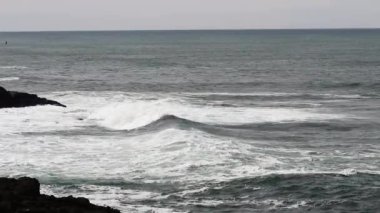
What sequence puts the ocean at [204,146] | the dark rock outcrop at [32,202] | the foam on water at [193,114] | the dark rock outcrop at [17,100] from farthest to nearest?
1. the dark rock outcrop at [17,100]
2. the foam on water at [193,114]
3. the ocean at [204,146]
4. the dark rock outcrop at [32,202]

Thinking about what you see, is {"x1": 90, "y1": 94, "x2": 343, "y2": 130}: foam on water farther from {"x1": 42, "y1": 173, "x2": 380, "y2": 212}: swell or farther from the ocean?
{"x1": 42, "y1": 173, "x2": 380, "y2": 212}: swell

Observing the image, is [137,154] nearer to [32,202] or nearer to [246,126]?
[246,126]

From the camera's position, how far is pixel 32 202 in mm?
21875

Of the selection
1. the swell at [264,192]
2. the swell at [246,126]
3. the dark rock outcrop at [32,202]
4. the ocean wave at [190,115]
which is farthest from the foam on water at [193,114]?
the dark rock outcrop at [32,202]

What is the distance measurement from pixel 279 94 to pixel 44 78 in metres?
32.1

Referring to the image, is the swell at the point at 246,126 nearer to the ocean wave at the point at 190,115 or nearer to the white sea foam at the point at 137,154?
the ocean wave at the point at 190,115

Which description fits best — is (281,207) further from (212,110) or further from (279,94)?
(279,94)

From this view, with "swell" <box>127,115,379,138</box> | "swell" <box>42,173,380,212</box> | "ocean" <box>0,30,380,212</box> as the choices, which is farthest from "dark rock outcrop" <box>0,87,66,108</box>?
"swell" <box>42,173,380,212</box>

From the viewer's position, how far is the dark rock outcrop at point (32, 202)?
20981mm

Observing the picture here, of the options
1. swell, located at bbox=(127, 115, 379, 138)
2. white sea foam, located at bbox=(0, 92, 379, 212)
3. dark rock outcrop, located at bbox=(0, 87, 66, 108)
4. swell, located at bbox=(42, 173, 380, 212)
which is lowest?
swell, located at bbox=(42, 173, 380, 212)

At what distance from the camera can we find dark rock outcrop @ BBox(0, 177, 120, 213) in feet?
68.8

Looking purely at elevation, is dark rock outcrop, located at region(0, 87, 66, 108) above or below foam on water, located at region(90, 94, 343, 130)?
above

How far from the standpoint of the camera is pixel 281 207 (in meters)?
25.9

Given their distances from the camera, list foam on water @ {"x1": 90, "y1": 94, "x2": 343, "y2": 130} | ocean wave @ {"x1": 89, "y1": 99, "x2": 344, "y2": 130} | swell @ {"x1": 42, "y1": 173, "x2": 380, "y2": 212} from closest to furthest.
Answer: swell @ {"x1": 42, "y1": 173, "x2": 380, "y2": 212}
ocean wave @ {"x1": 89, "y1": 99, "x2": 344, "y2": 130}
foam on water @ {"x1": 90, "y1": 94, "x2": 343, "y2": 130}
